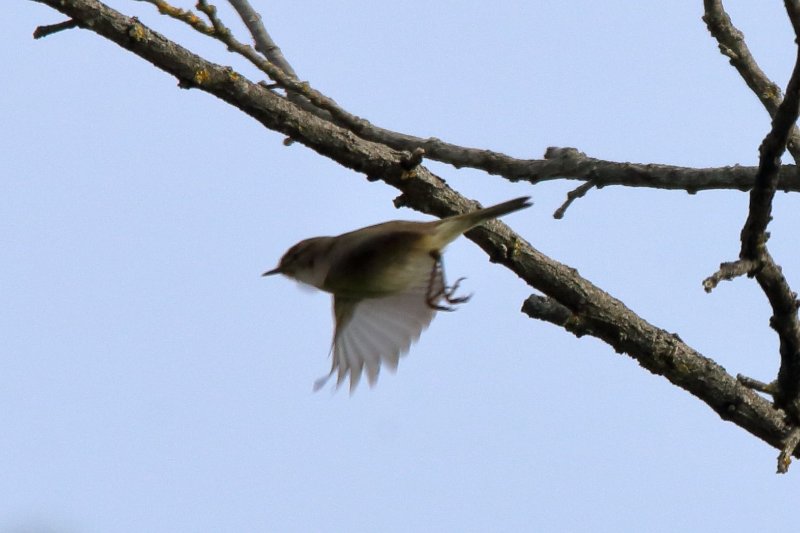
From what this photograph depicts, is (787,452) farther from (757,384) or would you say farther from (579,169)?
(579,169)

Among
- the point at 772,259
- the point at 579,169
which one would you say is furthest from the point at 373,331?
the point at 772,259

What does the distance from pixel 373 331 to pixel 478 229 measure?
0.95 metres

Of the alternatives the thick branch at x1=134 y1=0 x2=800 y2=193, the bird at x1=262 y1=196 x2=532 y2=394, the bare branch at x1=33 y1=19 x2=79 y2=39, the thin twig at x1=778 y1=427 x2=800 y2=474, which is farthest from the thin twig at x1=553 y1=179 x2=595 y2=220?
the bare branch at x1=33 y1=19 x2=79 y2=39

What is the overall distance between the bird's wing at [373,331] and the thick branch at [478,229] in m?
0.59

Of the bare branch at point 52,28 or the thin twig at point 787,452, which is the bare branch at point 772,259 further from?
the bare branch at point 52,28

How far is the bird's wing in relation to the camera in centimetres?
454

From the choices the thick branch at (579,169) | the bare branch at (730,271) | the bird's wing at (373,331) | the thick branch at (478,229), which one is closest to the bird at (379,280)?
the bird's wing at (373,331)

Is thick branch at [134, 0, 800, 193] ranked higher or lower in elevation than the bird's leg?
higher

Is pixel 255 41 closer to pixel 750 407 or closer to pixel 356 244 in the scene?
pixel 356 244

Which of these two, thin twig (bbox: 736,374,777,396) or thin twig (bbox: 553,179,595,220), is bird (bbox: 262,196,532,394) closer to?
thin twig (bbox: 553,179,595,220)

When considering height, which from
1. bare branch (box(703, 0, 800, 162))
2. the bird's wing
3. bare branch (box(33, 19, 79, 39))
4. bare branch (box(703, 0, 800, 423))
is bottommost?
the bird's wing

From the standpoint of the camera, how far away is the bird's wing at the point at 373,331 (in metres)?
4.54

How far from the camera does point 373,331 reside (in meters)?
4.72

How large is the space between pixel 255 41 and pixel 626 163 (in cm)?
171
